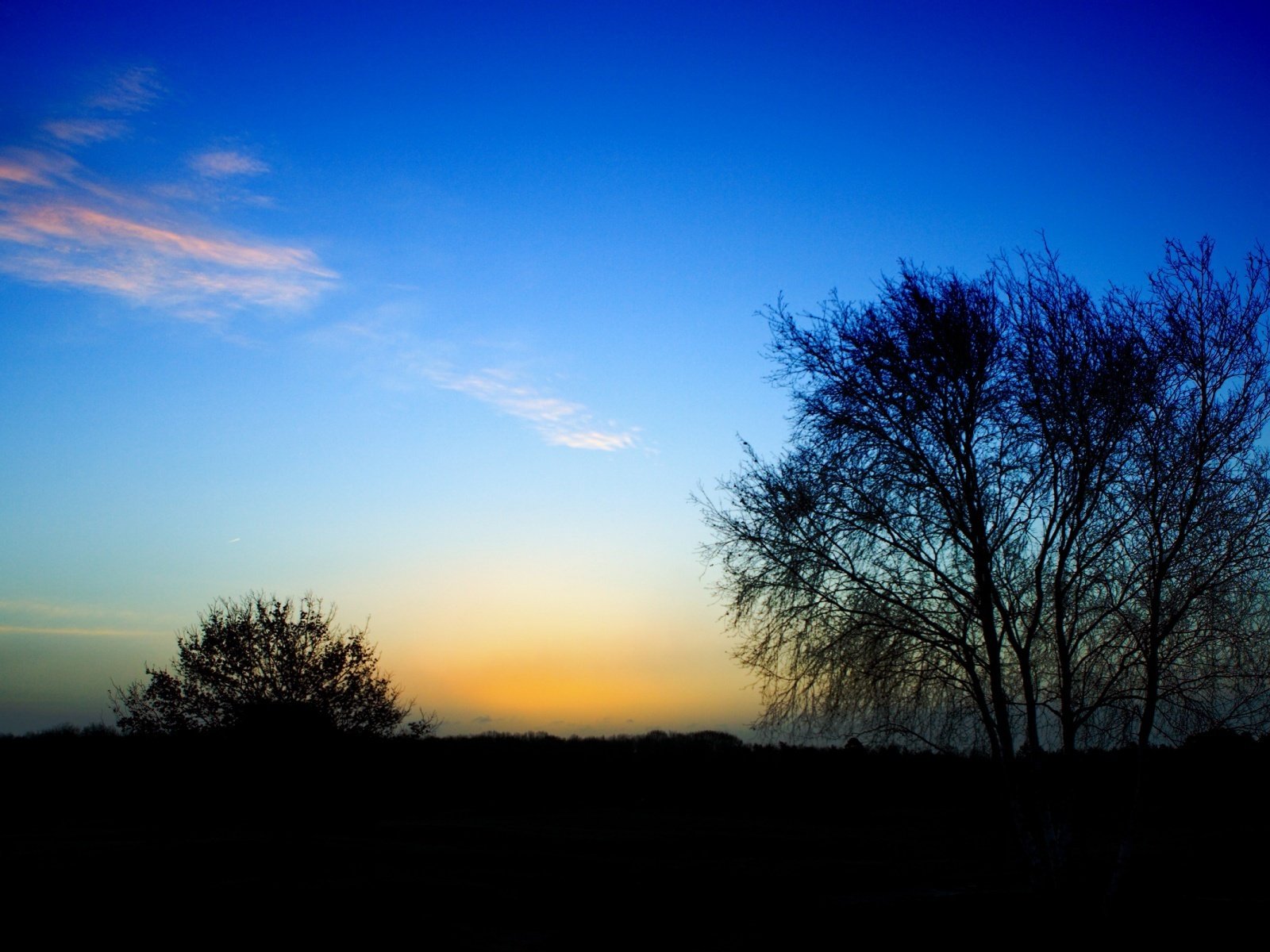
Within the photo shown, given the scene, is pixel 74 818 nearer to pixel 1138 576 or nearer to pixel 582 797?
pixel 582 797

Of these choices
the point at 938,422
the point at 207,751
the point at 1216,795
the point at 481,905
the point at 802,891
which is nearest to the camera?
the point at 938,422

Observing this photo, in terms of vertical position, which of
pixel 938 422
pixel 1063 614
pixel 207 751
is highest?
pixel 938 422

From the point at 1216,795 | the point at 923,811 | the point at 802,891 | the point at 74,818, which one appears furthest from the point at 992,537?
the point at 923,811

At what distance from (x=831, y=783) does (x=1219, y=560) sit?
51.4 meters

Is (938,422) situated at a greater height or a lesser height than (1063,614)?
greater

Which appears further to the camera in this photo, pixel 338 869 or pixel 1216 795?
pixel 1216 795

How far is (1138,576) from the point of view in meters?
12.9

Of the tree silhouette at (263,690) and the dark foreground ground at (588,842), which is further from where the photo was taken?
the tree silhouette at (263,690)

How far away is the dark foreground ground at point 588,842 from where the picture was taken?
566 inches

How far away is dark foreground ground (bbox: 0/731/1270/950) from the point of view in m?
14.4

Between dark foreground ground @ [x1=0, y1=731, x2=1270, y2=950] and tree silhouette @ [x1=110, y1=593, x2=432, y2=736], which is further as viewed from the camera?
tree silhouette @ [x1=110, y1=593, x2=432, y2=736]

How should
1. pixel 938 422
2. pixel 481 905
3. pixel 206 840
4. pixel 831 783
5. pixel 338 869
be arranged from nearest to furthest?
pixel 938 422
pixel 481 905
pixel 338 869
pixel 206 840
pixel 831 783

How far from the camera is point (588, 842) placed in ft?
110

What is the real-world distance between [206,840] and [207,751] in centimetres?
1303
